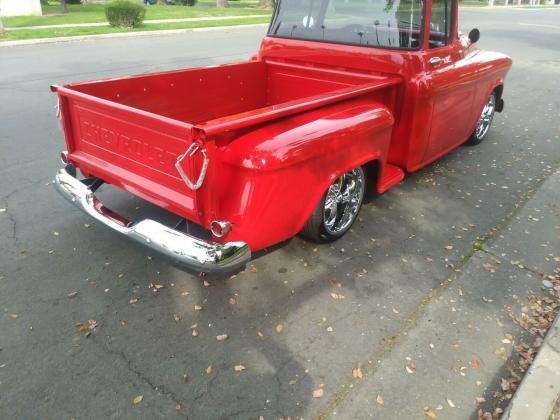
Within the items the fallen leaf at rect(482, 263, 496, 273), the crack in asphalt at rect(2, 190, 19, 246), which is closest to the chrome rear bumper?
the crack in asphalt at rect(2, 190, 19, 246)

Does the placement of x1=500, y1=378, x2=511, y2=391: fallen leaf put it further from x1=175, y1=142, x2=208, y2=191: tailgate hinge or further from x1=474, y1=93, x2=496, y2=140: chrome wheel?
x1=474, y1=93, x2=496, y2=140: chrome wheel

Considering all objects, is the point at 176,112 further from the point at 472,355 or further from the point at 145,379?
the point at 472,355

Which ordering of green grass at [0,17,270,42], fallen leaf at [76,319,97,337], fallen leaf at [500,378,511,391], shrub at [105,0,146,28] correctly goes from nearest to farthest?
fallen leaf at [500,378,511,391] → fallen leaf at [76,319,97,337] → green grass at [0,17,270,42] → shrub at [105,0,146,28]

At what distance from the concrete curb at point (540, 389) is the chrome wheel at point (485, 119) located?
3.81m

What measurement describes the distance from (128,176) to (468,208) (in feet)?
10.1

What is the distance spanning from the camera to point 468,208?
452cm

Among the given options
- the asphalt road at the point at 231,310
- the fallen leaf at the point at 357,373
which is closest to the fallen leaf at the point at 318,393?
the asphalt road at the point at 231,310

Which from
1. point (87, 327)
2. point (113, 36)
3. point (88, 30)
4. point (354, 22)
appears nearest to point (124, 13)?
point (88, 30)

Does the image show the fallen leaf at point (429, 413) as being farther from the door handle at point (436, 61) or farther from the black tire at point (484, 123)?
the black tire at point (484, 123)

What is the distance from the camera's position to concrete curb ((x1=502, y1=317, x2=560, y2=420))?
2340 mm

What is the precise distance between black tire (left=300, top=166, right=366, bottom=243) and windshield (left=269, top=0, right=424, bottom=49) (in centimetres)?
128

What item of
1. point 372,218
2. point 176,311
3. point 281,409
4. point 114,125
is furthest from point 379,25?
point 281,409

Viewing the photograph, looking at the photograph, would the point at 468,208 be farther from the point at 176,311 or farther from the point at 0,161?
the point at 0,161

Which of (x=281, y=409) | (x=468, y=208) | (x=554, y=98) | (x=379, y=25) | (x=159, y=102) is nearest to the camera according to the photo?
(x=281, y=409)
